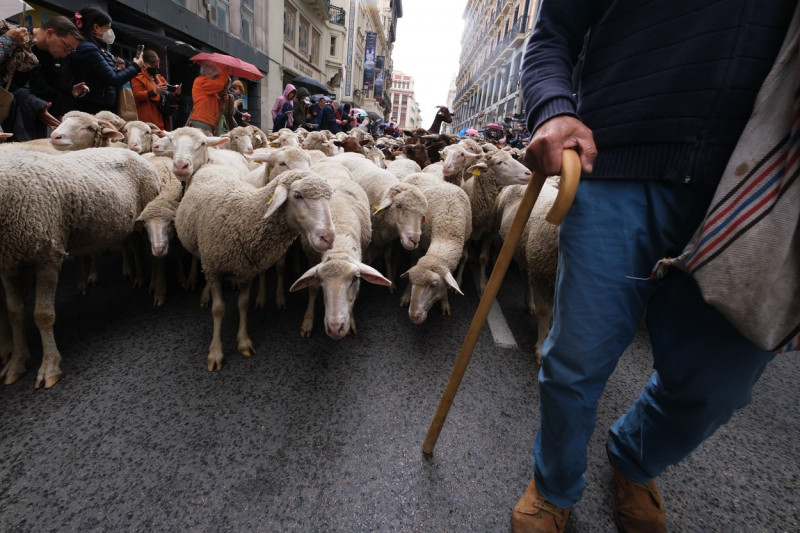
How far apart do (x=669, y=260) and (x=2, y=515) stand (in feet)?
7.20

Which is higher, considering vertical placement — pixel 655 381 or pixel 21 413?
pixel 655 381

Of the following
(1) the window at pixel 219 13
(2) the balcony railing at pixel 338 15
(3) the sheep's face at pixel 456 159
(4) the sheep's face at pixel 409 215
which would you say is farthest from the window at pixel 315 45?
(4) the sheep's face at pixel 409 215

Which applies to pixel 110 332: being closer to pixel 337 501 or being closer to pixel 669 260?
pixel 337 501

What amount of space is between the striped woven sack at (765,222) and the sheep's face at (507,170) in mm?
2593

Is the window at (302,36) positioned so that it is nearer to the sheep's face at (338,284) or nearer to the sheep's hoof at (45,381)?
the sheep's face at (338,284)

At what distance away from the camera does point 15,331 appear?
186 centimetres

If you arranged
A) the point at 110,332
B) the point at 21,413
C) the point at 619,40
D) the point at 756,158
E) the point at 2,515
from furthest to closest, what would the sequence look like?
the point at 110,332
the point at 21,413
the point at 2,515
the point at 619,40
the point at 756,158

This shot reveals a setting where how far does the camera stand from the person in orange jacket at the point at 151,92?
15.2 feet

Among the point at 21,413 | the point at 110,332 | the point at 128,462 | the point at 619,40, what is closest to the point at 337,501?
the point at 128,462

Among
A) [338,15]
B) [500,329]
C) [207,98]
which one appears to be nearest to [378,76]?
[338,15]

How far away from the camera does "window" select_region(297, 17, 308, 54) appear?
20.9 m

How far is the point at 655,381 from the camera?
50.0 inches

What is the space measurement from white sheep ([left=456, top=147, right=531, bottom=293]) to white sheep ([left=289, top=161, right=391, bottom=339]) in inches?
47.6

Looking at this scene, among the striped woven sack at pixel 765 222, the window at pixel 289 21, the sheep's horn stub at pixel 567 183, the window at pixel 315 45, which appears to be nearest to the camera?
the striped woven sack at pixel 765 222
